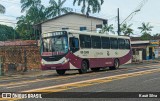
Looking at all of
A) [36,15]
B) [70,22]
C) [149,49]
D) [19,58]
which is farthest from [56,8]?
[19,58]

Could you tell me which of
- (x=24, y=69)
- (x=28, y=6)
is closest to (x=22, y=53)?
(x=24, y=69)

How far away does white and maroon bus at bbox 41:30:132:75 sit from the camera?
82.0 ft

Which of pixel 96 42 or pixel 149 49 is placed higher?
pixel 96 42

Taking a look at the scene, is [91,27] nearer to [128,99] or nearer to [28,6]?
[28,6]

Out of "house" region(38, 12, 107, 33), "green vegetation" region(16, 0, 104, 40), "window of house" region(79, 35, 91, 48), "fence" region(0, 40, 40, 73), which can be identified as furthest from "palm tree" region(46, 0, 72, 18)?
"window of house" region(79, 35, 91, 48)

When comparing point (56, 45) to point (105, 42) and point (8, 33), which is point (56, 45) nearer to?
point (105, 42)

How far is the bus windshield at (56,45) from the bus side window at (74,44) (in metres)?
0.46

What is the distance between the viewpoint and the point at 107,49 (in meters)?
30.4

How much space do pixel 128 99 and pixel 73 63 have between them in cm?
1395

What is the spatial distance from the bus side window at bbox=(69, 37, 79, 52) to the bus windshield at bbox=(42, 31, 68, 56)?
0.46 m

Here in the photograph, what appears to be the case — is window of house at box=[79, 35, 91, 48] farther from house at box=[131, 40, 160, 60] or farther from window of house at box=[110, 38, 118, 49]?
house at box=[131, 40, 160, 60]

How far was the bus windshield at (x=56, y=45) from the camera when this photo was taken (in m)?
24.9

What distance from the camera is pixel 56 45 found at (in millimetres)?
25047

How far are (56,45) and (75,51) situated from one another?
4.91 feet
